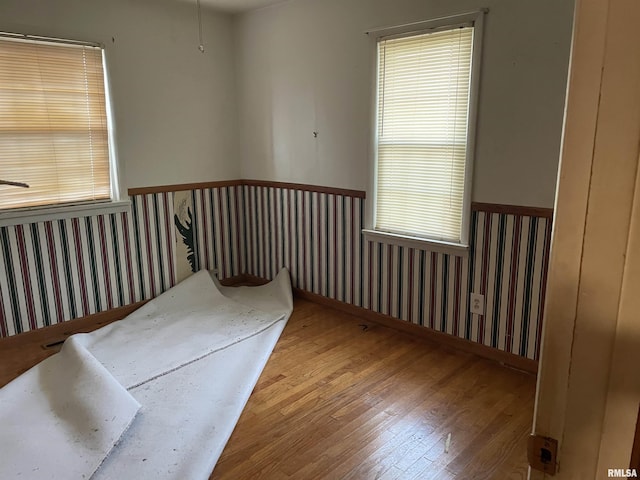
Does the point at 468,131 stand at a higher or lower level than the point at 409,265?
higher

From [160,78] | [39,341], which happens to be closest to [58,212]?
[39,341]

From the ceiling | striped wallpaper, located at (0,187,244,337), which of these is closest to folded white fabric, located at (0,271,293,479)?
striped wallpaper, located at (0,187,244,337)

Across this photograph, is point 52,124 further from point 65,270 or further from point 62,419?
point 62,419

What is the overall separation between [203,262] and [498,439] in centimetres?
288

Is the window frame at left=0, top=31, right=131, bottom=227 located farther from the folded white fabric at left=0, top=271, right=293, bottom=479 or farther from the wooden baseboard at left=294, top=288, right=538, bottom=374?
the wooden baseboard at left=294, top=288, right=538, bottom=374

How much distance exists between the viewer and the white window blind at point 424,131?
2.82 metres

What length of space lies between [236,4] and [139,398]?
306 centimetres

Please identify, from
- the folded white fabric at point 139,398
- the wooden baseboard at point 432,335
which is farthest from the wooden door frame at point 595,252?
the wooden baseboard at point 432,335

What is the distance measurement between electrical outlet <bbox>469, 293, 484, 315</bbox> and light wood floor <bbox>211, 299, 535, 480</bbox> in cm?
30

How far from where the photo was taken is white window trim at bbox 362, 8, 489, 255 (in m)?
2.66

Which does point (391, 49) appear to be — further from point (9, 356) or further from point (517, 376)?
point (9, 356)

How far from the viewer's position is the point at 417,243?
3.14m

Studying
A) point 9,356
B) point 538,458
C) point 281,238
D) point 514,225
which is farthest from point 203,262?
point 538,458

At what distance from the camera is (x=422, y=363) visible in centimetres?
292
